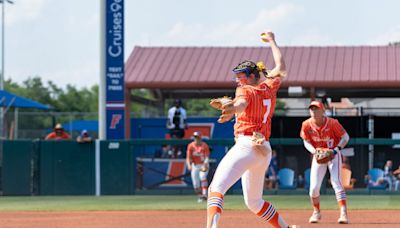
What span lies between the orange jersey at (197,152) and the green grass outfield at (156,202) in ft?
3.02

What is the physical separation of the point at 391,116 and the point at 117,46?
7851mm

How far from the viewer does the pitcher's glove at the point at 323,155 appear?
13.8 metres

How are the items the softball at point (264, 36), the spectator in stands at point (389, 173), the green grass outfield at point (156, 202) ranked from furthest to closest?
the spectator in stands at point (389, 173) → the green grass outfield at point (156, 202) → the softball at point (264, 36)

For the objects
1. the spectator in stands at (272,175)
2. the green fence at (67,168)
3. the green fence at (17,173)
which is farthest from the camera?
the green fence at (17,173)

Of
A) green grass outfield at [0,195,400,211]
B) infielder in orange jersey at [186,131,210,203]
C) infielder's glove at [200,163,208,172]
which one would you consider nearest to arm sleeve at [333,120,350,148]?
green grass outfield at [0,195,400,211]

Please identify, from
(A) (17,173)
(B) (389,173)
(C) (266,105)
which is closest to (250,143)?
(C) (266,105)

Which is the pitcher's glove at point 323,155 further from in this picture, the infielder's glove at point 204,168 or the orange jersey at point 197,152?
the orange jersey at point 197,152

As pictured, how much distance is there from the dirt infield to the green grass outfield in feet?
4.58

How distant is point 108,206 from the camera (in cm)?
1908

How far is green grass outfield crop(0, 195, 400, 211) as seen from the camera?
18.4 m

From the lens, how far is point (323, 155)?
45.1ft

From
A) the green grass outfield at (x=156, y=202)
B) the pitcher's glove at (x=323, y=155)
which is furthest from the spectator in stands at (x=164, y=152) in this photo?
the pitcher's glove at (x=323, y=155)

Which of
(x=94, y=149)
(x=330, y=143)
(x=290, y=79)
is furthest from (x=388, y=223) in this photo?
(x=290, y=79)

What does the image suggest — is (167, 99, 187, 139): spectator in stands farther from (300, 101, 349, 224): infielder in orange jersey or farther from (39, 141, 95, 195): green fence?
(300, 101, 349, 224): infielder in orange jersey
